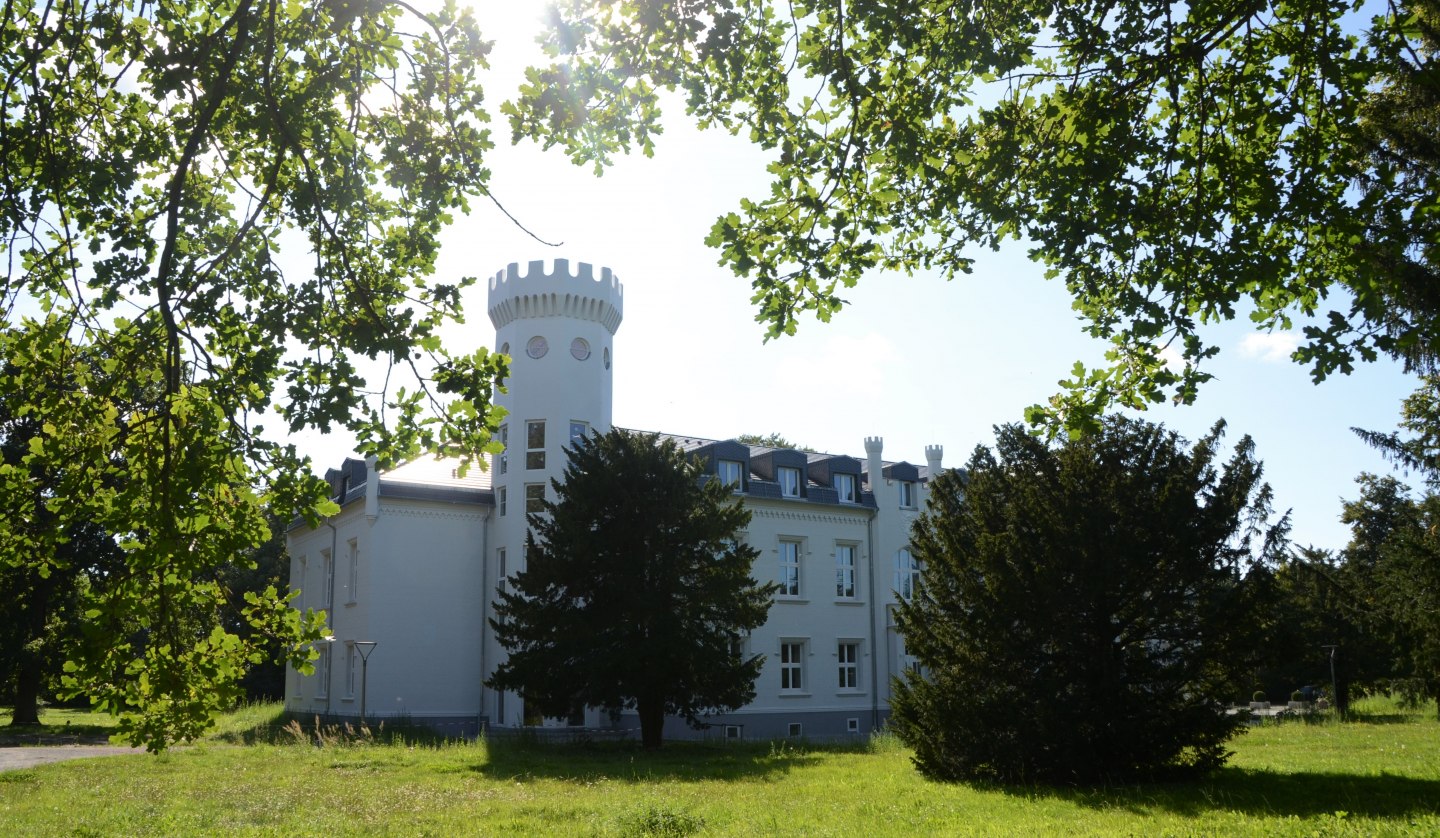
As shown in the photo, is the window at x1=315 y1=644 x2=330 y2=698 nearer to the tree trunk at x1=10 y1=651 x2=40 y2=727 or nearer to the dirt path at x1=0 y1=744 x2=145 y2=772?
the dirt path at x1=0 y1=744 x2=145 y2=772

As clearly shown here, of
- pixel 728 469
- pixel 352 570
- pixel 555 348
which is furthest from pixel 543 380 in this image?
pixel 352 570

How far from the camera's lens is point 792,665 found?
1503 inches

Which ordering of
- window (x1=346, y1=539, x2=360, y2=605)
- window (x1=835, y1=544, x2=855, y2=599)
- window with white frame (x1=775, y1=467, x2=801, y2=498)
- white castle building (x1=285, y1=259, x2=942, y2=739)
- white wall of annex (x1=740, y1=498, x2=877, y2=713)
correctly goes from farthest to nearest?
window (x1=835, y1=544, x2=855, y2=599)
window with white frame (x1=775, y1=467, x2=801, y2=498)
white wall of annex (x1=740, y1=498, x2=877, y2=713)
window (x1=346, y1=539, x2=360, y2=605)
white castle building (x1=285, y1=259, x2=942, y2=739)

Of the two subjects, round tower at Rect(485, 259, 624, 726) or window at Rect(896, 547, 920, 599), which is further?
window at Rect(896, 547, 920, 599)

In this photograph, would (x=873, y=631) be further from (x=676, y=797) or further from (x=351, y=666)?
(x=676, y=797)

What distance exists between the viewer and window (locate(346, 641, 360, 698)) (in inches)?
1363

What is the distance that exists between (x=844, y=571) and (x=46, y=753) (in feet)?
83.6

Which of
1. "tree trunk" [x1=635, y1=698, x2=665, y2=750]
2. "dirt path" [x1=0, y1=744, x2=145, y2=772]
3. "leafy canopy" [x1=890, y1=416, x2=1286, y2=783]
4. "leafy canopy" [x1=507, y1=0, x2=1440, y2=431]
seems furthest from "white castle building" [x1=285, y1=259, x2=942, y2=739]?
"leafy canopy" [x1=507, y1=0, x2=1440, y2=431]

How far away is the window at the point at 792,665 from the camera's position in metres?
38.0

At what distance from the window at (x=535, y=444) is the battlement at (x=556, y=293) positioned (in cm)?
371

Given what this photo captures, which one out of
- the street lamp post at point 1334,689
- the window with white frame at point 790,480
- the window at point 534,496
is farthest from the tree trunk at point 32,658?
the street lamp post at point 1334,689

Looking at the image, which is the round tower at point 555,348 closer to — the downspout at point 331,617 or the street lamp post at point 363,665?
the street lamp post at point 363,665

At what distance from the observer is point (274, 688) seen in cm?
5631

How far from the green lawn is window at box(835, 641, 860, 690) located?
51.2 feet
